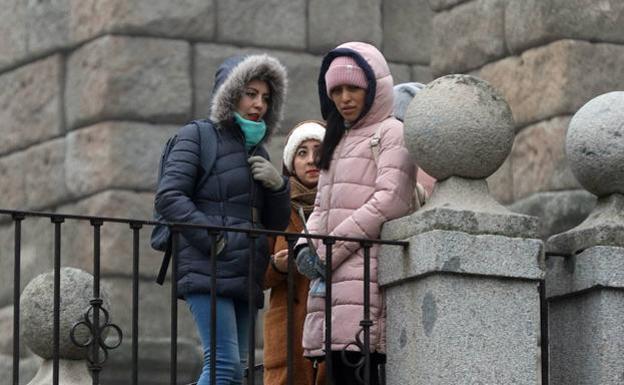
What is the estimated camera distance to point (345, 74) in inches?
415

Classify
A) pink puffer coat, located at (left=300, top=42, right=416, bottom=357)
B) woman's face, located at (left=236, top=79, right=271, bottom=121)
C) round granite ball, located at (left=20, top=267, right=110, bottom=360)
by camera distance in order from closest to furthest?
pink puffer coat, located at (left=300, top=42, right=416, bottom=357) → woman's face, located at (left=236, top=79, right=271, bottom=121) → round granite ball, located at (left=20, top=267, right=110, bottom=360)

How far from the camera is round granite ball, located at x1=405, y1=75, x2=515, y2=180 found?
10086 millimetres

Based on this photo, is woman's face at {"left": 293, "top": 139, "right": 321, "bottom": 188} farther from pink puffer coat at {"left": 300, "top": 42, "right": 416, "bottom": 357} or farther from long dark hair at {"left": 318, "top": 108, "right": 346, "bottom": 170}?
pink puffer coat at {"left": 300, "top": 42, "right": 416, "bottom": 357}

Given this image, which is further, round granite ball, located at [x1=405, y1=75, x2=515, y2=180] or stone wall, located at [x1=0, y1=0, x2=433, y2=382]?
stone wall, located at [x1=0, y1=0, x2=433, y2=382]

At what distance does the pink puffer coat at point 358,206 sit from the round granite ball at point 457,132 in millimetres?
187

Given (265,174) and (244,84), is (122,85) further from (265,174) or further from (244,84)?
(265,174)

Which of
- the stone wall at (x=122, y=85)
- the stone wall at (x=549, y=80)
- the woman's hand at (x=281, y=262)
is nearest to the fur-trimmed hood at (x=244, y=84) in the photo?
the woman's hand at (x=281, y=262)

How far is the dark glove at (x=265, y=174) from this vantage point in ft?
35.1

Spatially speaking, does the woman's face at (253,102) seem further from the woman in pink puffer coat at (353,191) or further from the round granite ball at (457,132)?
the round granite ball at (457,132)

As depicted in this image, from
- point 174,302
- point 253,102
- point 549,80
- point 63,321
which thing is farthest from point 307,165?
point 549,80

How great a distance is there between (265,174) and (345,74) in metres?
0.54

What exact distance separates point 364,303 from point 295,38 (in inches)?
244

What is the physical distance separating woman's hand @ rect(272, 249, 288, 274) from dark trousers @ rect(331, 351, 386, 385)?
2.61 ft

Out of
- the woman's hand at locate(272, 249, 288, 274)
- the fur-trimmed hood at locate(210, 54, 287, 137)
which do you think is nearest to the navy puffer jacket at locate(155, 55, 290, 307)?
the fur-trimmed hood at locate(210, 54, 287, 137)
